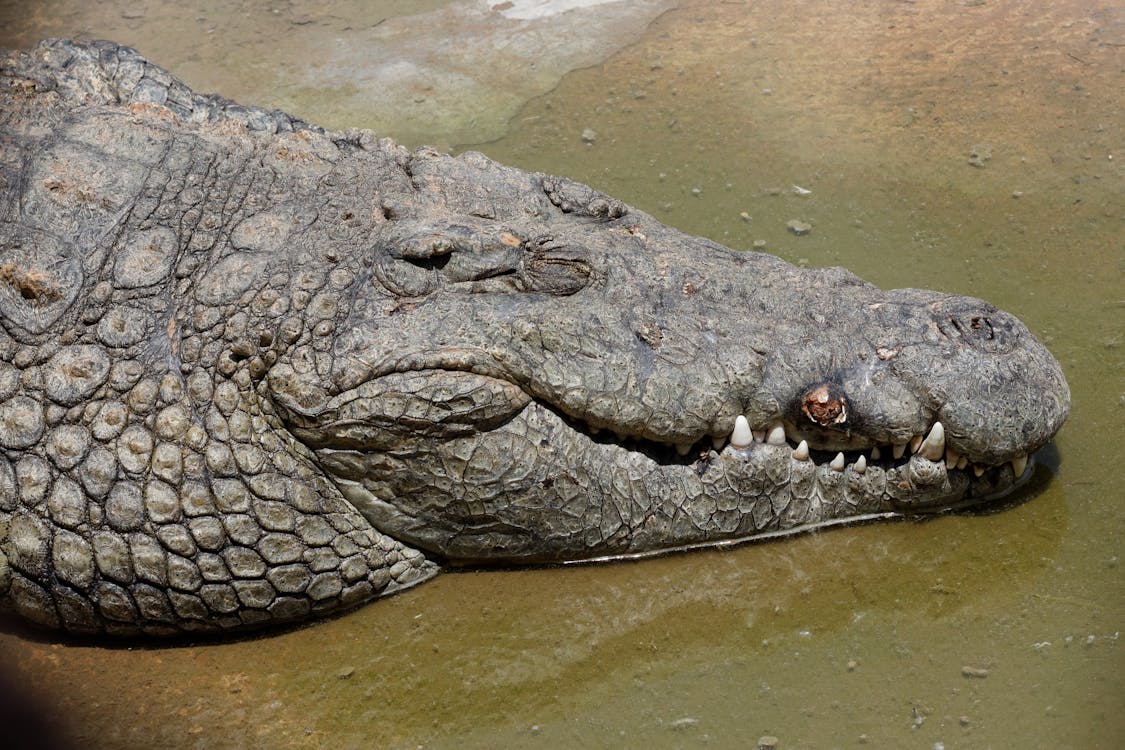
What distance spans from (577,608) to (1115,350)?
2.00 m

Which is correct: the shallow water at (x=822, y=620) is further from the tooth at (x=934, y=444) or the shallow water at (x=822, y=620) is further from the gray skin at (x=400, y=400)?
the tooth at (x=934, y=444)

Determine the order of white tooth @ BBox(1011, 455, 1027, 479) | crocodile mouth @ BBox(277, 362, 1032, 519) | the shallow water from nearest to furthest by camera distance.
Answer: the shallow water
crocodile mouth @ BBox(277, 362, 1032, 519)
white tooth @ BBox(1011, 455, 1027, 479)

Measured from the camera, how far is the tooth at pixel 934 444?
319 centimetres

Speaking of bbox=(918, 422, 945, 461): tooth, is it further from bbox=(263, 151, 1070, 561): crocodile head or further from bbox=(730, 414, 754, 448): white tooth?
bbox=(730, 414, 754, 448): white tooth

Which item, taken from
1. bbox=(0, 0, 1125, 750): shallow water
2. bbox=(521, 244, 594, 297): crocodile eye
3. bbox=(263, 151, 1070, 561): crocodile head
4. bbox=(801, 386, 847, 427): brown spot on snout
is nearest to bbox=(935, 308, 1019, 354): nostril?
bbox=(263, 151, 1070, 561): crocodile head

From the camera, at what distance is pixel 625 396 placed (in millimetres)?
→ 3135

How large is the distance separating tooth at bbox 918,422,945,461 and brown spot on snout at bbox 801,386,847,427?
24cm

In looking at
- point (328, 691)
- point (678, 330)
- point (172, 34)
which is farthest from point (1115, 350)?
point (172, 34)

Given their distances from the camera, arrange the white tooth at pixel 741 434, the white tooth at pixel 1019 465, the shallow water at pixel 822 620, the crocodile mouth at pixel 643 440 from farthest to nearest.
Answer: the white tooth at pixel 1019 465 < the white tooth at pixel 741 434 < the crocodile mouth at pixel 643 440 < the shallow water at pixel 822 620

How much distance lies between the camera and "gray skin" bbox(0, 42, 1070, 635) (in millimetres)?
3137

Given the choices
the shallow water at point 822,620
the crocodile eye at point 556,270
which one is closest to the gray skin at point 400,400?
the crocodile eye at point 556,270

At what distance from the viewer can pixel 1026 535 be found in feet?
11.0

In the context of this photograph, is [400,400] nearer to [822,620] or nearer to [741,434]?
[741,434]

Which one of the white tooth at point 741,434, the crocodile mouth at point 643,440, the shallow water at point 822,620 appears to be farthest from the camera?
the white tooth at point 741,434
